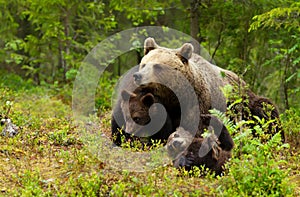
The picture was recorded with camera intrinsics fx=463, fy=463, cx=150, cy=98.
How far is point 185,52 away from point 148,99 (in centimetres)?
100

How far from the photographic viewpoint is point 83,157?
222 inches

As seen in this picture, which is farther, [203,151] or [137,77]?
[137,77]

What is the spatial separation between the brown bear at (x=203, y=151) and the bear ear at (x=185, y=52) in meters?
1.64

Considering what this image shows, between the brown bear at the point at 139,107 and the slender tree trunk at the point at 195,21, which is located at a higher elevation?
the slender tree trunk at the point at 195,21

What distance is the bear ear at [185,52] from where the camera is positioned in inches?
283

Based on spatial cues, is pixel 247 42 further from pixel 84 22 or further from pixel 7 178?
pixel 7 178

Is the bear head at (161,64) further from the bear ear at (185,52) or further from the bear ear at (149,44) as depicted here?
the bear ear at (149,44)

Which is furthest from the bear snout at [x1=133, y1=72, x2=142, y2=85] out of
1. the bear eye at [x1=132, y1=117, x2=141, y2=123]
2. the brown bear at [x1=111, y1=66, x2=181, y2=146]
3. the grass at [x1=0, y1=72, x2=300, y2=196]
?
Answer: the grass at [x1=0, y1=72, x2=300, y2=196]

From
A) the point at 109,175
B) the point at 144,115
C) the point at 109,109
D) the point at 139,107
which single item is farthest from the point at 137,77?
the point at 109,109

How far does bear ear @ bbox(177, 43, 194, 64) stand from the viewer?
7.19m

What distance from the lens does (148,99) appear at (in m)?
6.85

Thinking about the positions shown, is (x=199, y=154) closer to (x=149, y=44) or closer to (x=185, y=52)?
(x=185, y=52)

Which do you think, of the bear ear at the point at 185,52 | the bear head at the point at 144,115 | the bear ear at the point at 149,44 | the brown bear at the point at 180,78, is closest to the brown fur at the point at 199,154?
the brown bear at the point at 180,78

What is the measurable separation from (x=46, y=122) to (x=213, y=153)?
406 centimetres
